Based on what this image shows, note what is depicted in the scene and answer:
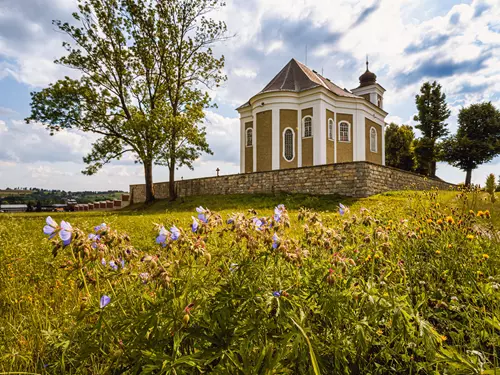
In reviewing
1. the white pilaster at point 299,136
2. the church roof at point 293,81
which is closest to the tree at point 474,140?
the church roof at point 293,81

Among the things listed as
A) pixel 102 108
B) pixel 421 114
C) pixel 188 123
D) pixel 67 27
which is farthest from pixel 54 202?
pixel 421 114

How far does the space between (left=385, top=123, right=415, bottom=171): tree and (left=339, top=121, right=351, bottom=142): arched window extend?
17.9 meters

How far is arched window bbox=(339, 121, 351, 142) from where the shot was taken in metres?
25.1

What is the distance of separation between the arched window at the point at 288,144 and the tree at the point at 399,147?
22.4m

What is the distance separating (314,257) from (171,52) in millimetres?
21974

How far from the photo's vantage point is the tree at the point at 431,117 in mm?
32375

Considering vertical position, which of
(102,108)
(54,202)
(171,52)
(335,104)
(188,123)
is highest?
(171,52)

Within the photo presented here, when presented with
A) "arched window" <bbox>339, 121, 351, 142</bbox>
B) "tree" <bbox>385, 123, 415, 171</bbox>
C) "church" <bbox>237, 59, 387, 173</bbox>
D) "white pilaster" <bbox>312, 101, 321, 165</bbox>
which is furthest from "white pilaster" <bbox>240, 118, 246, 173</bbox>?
"tree" <bbox>385, 123, 415, 171</bbox>

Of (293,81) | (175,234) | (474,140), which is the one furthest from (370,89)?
(175,234)

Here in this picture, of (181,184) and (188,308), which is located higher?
(181,184)

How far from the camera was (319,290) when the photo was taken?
171 centimetres

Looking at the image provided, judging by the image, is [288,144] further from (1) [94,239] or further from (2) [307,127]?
(1) [94,239]

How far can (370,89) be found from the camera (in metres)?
34.2

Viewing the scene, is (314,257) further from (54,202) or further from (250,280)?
(54,202)
